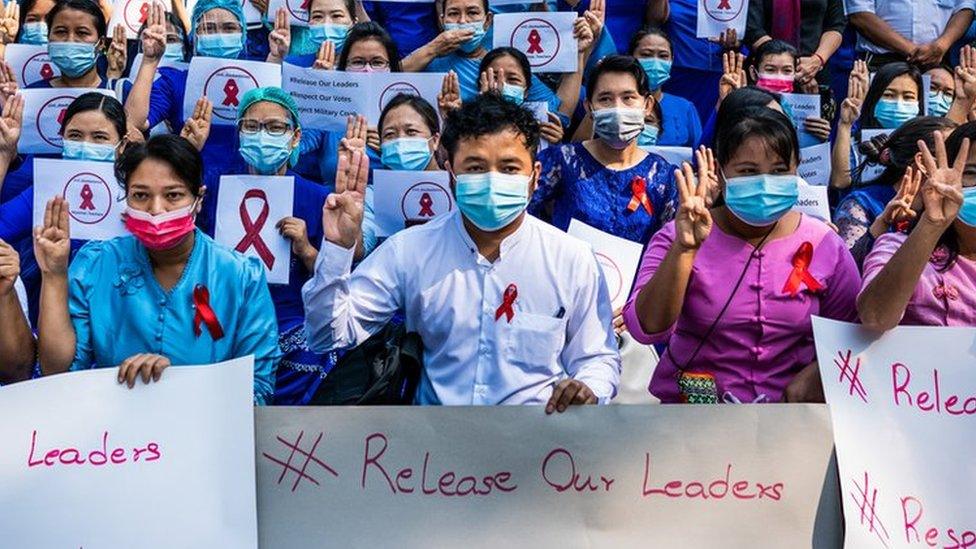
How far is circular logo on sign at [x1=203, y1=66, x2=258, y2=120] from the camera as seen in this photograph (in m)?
6.92

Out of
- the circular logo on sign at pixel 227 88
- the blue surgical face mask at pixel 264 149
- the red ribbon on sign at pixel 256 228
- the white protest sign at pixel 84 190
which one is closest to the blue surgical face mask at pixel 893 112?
the blue surgical face mask at pixel 264 149

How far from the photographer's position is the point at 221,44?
7.81 metres

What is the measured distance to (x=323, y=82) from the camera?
6.88 meters

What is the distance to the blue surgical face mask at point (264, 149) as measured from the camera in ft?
20.6

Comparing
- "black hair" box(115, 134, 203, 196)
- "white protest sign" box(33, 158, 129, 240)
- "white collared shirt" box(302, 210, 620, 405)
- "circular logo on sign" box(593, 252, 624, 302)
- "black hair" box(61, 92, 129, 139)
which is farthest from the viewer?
"black hair" box(61, 92, 129, 139)

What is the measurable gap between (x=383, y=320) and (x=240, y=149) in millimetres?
2524

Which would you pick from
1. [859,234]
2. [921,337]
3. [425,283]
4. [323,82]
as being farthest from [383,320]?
[323,82]

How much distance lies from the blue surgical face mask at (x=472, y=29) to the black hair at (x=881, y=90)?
2112 millimetres

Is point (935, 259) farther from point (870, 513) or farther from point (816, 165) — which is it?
point (816, 165)

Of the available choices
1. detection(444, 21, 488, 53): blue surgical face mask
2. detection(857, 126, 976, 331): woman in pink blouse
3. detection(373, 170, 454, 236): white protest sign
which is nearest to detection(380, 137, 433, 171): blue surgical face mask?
detection(373, 170, 454, 236): white protest sign

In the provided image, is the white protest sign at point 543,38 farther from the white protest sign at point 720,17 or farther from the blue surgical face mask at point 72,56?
the blue surgical face mask at point 72,56

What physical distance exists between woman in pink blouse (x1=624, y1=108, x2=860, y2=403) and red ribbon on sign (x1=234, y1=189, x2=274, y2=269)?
6.66 feet

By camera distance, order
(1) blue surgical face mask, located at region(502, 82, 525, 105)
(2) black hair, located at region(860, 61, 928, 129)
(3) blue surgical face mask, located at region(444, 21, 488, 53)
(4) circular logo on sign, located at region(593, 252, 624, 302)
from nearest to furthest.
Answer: (4) circular logo on sign, located at region(593, 252, 624, 302) < (1) blue surgical face mask, located at region(502, 82, 525, 105) < (2) black hair, located at region(860, 61, 928, 129) < (3) blue surgical face mask, located at region(444, 21, 488, 53)

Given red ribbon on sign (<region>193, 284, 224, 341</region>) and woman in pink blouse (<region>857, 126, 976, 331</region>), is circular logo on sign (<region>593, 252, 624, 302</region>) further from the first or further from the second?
red ribbon on sign (<region>193, 284, 224, 341</region>)
